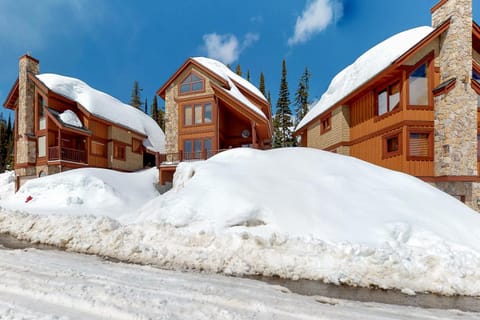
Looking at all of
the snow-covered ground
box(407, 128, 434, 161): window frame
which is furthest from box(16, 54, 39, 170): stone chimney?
box(407, 128, 434, 161): window frame

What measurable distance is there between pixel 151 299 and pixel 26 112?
26.7m

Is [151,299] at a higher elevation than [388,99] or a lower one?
lower

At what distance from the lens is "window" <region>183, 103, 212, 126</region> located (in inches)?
802

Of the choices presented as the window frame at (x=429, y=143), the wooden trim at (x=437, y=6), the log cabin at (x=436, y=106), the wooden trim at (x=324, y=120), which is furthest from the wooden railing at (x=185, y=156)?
the wooden trim at (x=437, y=6)

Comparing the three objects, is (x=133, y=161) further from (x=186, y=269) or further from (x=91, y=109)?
(x=186, y=269)

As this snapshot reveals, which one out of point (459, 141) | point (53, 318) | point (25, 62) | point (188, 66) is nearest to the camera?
point (53, 318)

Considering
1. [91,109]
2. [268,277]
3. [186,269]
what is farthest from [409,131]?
[91,109]

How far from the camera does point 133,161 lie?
28.0m

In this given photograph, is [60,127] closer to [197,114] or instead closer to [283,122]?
[197,114]

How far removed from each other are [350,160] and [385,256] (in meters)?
6.62

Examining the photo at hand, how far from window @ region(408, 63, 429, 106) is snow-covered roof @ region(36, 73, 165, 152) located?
2421 centimetres

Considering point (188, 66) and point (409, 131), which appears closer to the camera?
point (409, 131)

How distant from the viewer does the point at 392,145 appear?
15.5 meters

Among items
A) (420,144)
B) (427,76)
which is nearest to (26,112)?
(420,144)
